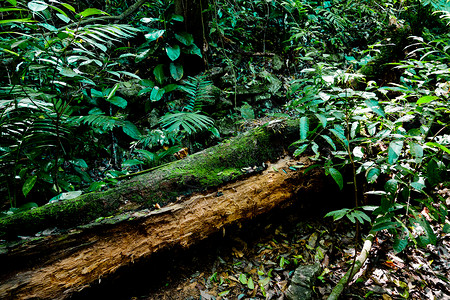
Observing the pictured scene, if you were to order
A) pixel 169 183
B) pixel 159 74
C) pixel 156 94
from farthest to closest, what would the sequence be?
pixel 159 74
pixel 156 94
pixel 169 183

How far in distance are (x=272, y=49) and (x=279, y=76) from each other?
33.6 inches

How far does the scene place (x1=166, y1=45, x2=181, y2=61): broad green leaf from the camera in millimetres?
3543

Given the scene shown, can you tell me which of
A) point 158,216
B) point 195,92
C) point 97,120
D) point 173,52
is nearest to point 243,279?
point 158,216

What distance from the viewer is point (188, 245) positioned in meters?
1.87

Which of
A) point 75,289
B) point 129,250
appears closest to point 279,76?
point 129,250

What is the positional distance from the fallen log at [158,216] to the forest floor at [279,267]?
19 cm

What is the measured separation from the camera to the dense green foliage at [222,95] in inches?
61.0

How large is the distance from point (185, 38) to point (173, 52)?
307 mm

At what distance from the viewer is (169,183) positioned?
2041 millimetres

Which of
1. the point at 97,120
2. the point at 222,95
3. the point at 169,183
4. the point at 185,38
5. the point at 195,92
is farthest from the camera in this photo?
the point at 222,95

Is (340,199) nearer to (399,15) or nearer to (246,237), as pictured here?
(246,237)

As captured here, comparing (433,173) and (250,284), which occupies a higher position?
(433,173)

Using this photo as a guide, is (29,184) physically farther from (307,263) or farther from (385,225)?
(385,225)

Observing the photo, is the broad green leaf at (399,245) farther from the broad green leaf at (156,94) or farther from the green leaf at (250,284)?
the broad green leaf at (156,94)
